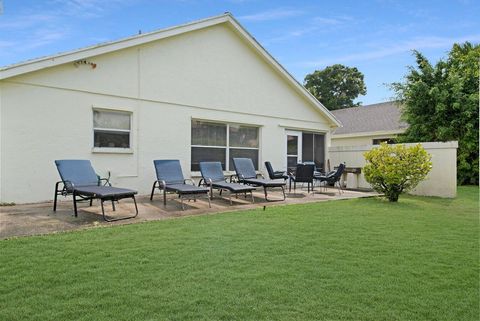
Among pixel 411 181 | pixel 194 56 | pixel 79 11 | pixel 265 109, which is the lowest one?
pixel 411 181

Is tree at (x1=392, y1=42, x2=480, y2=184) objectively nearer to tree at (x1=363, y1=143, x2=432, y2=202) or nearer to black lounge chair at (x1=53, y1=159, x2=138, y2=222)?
tree at (x1=363, y1=143, x2=432, y2=202)

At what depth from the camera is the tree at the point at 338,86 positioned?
49281 mm

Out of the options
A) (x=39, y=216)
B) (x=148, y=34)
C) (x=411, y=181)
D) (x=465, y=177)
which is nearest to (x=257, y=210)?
(x=39, y=216)

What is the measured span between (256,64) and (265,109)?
1.98 metres

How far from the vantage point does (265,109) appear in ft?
48.6

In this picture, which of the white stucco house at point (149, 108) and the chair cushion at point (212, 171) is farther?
the chair cushion at point (212, 171)

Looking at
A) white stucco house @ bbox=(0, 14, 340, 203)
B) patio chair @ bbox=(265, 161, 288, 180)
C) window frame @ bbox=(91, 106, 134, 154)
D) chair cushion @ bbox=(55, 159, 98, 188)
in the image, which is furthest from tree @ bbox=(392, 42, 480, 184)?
chair cushion @ bbox=(55, 159, 98, 188)

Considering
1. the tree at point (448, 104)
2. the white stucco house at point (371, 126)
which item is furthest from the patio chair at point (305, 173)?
the white stucco house at point (371, 126)

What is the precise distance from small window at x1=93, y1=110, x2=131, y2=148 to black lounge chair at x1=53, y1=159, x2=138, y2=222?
7.16 ft

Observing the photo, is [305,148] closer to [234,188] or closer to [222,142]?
[222,142]

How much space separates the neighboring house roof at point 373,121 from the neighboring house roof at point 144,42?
311 inches

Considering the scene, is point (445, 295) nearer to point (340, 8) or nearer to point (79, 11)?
point (340, 8)

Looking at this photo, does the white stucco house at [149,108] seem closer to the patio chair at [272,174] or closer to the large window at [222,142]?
the large window at [222,142]

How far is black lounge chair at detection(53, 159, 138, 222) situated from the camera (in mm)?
7102
